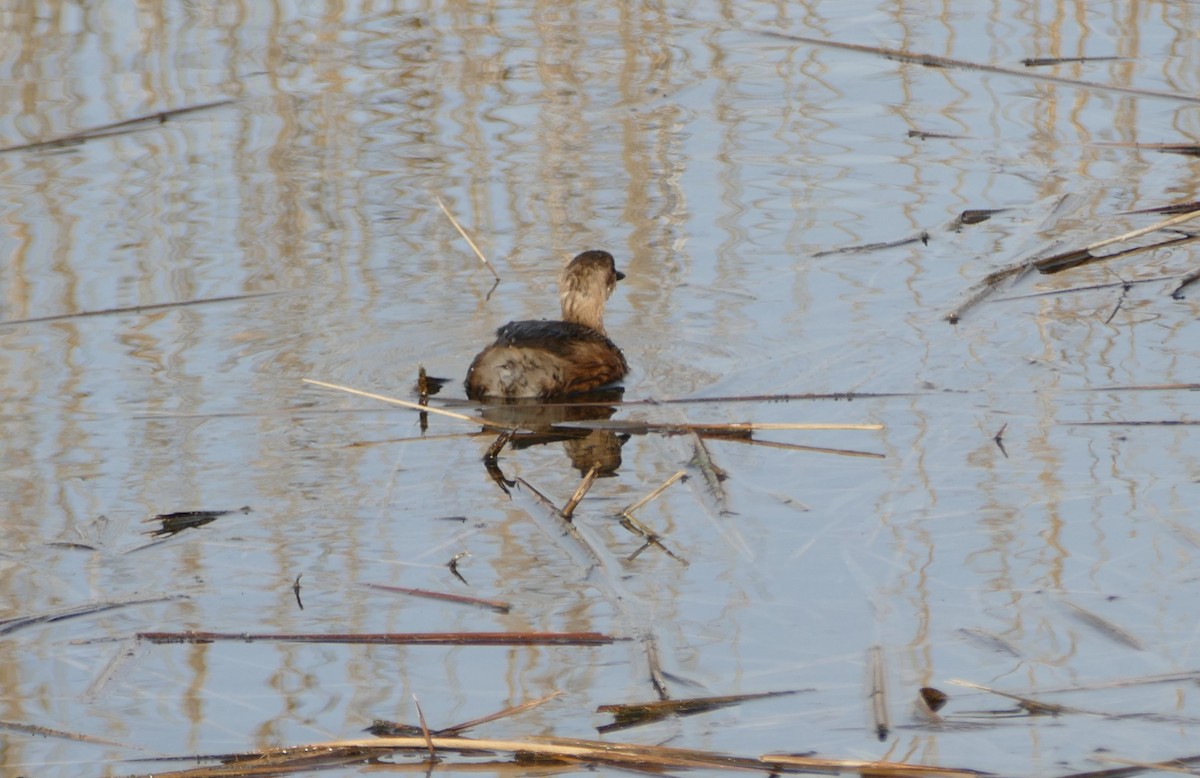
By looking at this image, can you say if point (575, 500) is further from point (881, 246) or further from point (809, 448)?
point (881, 246)

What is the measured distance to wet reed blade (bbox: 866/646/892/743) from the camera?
405 centimetres

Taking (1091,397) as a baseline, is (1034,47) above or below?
above

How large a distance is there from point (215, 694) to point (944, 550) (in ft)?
6.47

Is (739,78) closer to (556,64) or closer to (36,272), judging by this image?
(556,64)

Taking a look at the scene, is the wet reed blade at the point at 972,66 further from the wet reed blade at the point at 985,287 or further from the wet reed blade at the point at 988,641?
the wet reed blade at the point at 988,641

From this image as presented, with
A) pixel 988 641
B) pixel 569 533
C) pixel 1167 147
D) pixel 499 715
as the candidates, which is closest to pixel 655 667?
pixel 499 715

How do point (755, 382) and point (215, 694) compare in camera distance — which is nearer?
point (215, 694)

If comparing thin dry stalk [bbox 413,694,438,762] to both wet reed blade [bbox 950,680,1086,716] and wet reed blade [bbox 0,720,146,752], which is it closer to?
wet reed blade [bbox 0,720,146,752]

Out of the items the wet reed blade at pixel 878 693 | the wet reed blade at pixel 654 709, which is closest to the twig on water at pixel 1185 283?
the wet reed blade at pixel 878 693

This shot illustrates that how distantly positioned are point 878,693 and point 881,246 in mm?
4265

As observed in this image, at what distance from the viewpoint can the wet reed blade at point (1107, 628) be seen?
443cm

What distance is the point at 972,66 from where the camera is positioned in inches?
418

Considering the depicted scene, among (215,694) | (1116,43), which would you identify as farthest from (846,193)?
(215,694)

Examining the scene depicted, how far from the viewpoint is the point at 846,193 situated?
→ 29.6 feet
